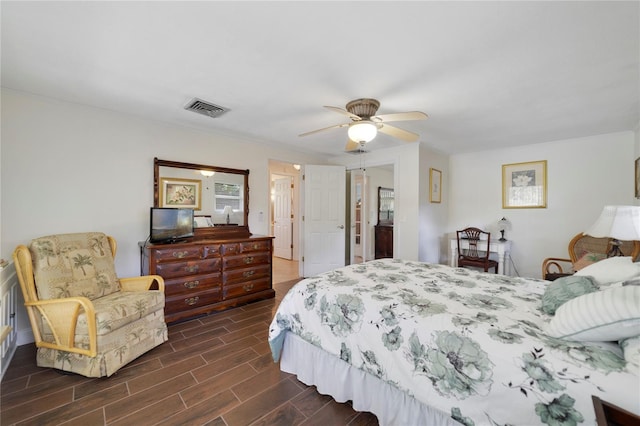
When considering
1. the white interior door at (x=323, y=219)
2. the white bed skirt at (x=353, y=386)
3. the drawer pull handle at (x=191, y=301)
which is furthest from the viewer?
the white interior door at (x=323, y=219)

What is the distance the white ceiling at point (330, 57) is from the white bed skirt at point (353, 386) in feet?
6.72

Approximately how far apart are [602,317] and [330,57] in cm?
199

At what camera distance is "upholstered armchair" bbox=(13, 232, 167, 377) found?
1.91m

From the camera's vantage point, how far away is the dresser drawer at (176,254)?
2748 mm

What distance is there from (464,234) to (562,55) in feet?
10.2

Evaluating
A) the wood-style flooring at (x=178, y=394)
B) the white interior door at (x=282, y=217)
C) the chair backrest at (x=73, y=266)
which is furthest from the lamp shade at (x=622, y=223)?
the white interior door at (x=282, y=217)

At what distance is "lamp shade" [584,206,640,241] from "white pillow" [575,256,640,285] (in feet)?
1.74

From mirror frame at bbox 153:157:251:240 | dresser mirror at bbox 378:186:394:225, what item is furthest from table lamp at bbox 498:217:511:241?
mirror frame at bbox 153:157:251:240

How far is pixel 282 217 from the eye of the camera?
21.6ft

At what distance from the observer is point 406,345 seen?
1.36 m

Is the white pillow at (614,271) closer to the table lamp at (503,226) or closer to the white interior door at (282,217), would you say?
the table lamp at (503,226)

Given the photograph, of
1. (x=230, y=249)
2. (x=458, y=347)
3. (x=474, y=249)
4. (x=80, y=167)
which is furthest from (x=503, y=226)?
(x=80, y=167)

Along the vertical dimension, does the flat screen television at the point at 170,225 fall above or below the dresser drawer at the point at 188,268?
above

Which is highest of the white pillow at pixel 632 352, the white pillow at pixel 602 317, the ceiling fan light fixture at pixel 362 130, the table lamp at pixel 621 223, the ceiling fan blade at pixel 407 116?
the ceiling fan blade at pixel 407 116
